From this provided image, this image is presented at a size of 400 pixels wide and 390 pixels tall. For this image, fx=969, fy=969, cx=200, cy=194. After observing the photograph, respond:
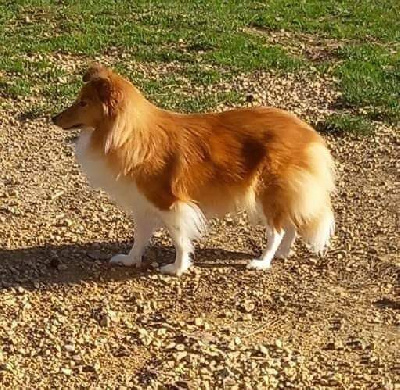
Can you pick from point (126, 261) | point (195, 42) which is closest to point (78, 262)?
point (126, 261)

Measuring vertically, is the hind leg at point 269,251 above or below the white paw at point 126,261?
above

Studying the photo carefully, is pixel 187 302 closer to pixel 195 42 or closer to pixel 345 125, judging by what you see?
pixel 345 125

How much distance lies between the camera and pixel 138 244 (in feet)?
22.0

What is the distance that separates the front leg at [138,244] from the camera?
666cm

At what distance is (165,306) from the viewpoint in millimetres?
6199

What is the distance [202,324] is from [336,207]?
7.55 feet

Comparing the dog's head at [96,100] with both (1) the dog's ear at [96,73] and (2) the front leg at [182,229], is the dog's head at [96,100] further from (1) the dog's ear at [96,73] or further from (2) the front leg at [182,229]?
(2) the front leg at [182,229]

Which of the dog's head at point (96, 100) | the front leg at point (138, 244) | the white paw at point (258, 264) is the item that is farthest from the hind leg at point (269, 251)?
the dog's head at point (96, 100)

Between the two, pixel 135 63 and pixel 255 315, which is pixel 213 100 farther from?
pixel 255 315

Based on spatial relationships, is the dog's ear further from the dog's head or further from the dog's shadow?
the dog's shadow

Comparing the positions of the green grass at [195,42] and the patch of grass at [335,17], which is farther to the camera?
the patch of grass at [335,17]

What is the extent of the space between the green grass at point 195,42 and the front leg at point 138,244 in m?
3.43

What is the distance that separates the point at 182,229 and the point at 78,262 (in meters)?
0.81

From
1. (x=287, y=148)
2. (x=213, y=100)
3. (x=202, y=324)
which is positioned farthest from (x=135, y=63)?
(x=202, y=324)
